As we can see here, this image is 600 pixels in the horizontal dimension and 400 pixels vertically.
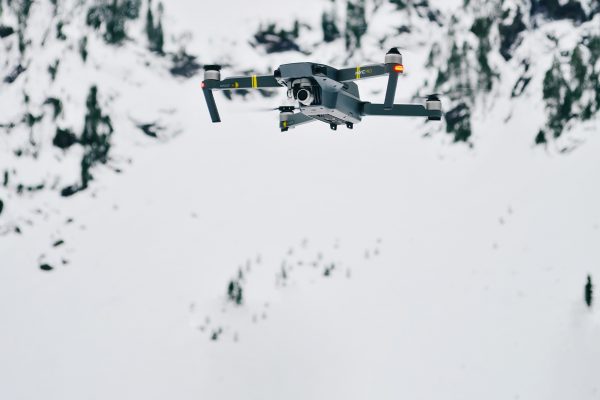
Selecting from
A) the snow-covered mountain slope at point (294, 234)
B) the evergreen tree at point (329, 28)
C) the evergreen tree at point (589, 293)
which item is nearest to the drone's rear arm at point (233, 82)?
the snow-covered mountain slope at point (294, 234)

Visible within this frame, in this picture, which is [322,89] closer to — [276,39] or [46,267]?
[46,267]

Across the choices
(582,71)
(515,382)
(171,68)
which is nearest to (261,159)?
(171,68)

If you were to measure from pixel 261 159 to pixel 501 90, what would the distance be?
24.6 meters

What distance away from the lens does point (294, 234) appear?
2493 inches

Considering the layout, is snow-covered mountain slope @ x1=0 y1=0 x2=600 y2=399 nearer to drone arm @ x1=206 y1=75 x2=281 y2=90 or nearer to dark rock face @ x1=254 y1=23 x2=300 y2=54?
dark rock face @ x1=254 y1=23 x2=300 y2=54

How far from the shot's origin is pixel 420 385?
152ft

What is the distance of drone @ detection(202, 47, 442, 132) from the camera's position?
19.2 metres

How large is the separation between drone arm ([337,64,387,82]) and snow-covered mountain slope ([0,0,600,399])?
21506 millimetres

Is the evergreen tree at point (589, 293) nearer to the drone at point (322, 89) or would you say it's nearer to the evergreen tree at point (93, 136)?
the drone at point (322, 89)

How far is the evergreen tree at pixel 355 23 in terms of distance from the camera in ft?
293

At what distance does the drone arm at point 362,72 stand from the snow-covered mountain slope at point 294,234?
21.5 metres

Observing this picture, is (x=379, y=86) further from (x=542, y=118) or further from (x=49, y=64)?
(x=49, y=64)

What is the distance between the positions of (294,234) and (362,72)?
45.5 metres

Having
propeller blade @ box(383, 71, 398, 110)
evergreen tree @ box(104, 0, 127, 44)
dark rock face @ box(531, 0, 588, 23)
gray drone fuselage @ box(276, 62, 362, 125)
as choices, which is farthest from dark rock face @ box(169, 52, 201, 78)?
propeller blade @ box(383, 71, 398, 110)
